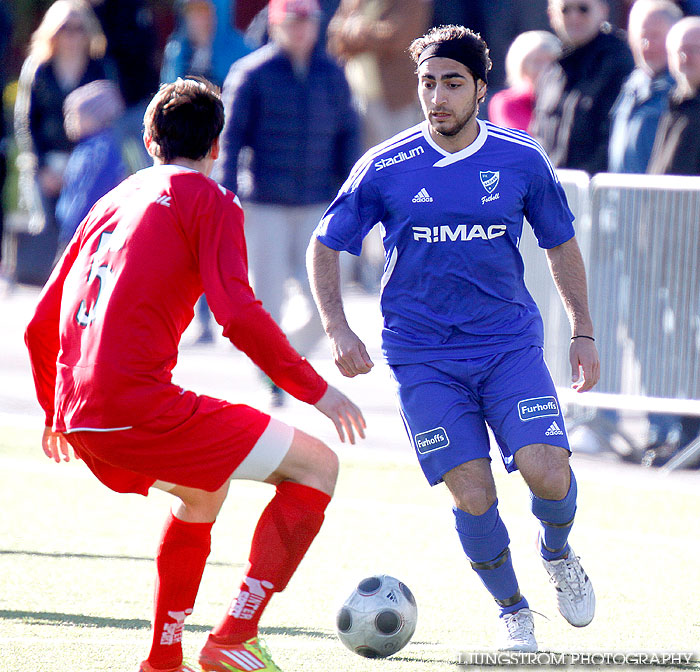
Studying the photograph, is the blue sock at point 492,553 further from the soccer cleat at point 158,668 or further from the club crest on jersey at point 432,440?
the soccer cleat at point 158,668

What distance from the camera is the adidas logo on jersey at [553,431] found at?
5449 millimetres

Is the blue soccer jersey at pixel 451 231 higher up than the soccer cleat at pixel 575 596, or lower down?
higher up

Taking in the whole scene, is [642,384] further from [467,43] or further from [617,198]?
[467,43]

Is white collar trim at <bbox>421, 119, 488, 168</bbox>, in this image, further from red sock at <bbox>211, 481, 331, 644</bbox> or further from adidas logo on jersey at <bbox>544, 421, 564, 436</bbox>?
red sock at <bbox>211, 481, 331, 644</bbox>

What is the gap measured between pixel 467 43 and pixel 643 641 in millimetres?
2267

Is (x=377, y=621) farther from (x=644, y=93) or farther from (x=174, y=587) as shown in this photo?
(x=644, y=93)

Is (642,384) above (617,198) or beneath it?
beneath

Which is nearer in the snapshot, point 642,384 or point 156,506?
point 156,506

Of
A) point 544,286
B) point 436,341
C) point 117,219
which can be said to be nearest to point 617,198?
point 544,286

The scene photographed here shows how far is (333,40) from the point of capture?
43.0 feet

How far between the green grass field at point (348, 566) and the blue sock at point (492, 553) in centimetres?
18

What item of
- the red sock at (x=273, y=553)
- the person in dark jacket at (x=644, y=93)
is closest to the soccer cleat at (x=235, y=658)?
the red sock at (x=273, y=553)

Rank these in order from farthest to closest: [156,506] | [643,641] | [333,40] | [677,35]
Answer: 1. [333,40]
2. [677,35]
3. [156,506]
4. [643,641]

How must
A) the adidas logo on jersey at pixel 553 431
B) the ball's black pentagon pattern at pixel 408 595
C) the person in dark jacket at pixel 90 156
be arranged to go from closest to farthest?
1. the ball's black pentagon pattern at pixel 408 595
2. the adidas logo on jersey at pixel 553 431
3. the person in dark jacket at pixel 90 156
